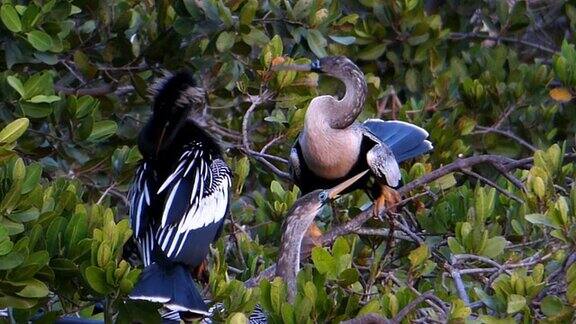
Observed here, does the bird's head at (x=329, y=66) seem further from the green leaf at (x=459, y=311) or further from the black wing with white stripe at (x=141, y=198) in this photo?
the green leaf at (x=459, y=311)

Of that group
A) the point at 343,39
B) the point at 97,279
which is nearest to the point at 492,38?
the point at 343,39

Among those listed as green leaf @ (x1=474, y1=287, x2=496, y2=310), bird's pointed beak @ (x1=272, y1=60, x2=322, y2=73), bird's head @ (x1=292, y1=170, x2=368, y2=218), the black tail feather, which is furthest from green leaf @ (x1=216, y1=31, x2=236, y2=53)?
green leaf @ (x1=474, y1=287, x2=496, y2=310)

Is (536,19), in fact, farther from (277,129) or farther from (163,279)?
(163,279)

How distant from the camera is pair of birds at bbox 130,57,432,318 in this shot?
3.33 meters

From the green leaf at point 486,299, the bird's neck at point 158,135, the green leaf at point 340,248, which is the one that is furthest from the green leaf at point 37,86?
the green leaf at point 486,299

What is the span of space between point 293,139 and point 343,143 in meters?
0.23

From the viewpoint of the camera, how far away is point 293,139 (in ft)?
14.0

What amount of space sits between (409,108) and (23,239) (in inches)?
84.1

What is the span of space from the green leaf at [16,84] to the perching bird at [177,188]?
0.38m

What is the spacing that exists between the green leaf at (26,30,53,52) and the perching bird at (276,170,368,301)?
0.98 metres

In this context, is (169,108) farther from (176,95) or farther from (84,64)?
(84,64)

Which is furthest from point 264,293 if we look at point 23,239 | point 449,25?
point 449,25

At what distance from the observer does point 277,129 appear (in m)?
4.24

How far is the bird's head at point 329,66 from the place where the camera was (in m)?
4.02
